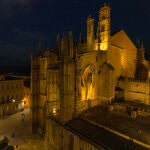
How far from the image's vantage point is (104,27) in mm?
34375

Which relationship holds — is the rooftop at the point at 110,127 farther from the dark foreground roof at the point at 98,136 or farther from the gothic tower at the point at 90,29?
the gothic tower at the point at 90,29

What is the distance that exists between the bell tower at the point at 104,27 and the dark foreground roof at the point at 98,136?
1402cm

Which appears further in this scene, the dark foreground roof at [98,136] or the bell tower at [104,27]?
the bell tower at [104,27]

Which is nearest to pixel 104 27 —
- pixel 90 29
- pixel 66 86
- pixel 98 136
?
pixel 90 29

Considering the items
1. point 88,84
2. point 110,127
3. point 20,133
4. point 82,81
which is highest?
point 82,81

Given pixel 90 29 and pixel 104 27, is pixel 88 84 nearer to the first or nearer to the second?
pixel 90 29

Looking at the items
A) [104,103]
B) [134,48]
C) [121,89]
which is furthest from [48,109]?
[134,48]

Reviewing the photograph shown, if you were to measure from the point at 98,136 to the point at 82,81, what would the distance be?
12.3m

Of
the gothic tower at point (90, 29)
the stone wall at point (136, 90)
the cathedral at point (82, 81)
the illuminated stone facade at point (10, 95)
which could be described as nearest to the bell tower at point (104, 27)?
the cathedral at point (82, 81)

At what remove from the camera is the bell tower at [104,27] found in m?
33.7

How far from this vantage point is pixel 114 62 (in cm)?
3616

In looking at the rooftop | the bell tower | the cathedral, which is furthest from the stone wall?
the bell tower

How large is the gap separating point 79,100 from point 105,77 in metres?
6.09

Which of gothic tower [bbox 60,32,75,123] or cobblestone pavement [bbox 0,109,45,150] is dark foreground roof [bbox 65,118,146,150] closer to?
gothic tower [bbox 60,32,75,123]
